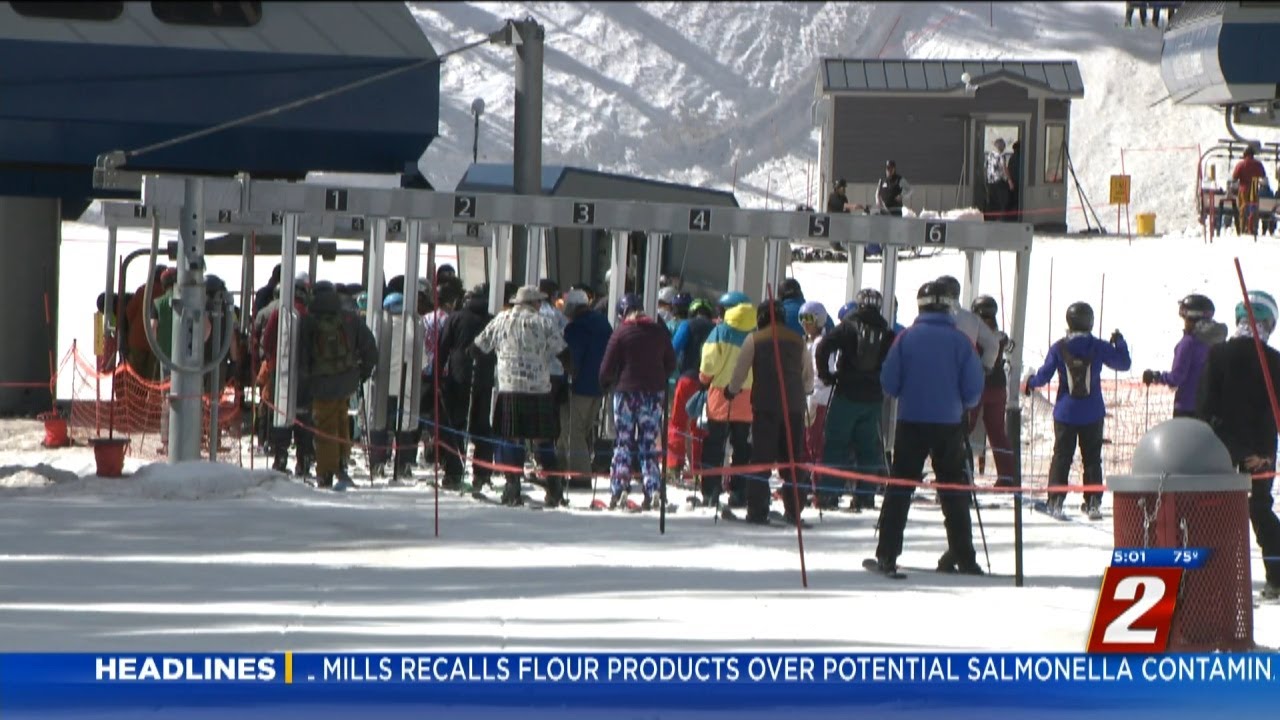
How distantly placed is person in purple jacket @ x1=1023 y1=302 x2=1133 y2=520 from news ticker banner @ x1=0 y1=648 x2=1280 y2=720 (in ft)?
21.8

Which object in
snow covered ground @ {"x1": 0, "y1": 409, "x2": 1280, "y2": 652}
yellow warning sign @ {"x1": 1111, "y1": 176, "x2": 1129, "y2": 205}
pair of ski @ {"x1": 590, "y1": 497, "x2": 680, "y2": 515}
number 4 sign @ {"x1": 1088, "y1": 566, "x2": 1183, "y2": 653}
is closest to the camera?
number 4 sign @ {"x1": 1088, "y1": 566, "x2": 1183, "y2": 653}

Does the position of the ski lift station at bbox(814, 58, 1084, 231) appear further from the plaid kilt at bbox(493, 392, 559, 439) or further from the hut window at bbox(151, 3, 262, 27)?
the plaid kilt at bbox(493, 392, 559, 439)

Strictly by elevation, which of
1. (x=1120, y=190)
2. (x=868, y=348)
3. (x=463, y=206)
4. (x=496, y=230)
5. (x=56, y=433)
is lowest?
(x=56, y=433)

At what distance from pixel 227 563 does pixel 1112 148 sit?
174 feet

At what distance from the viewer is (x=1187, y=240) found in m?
32.7

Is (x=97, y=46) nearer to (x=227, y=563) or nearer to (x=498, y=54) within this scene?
(x=227, y=563)

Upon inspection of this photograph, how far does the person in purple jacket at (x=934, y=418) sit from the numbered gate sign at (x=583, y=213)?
5.86 meters

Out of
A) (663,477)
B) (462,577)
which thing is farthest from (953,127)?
(462,577)

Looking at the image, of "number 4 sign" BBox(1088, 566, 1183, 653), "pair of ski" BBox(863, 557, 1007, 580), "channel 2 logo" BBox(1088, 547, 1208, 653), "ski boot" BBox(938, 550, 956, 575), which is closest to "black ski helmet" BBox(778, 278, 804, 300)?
"pair of ski" BBox(863, 557, 1007, 580)

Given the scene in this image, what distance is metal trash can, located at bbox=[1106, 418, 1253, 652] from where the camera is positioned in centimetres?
898

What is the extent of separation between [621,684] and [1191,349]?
7.06 meters

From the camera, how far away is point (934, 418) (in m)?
11.8

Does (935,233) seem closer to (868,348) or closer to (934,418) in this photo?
(868,348)

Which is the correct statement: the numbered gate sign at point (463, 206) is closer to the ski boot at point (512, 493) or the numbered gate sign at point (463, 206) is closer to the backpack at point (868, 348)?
the ski boot at point (512, 493)
